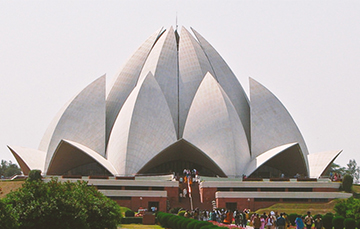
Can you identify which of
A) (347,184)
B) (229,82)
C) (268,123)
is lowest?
(347,184)

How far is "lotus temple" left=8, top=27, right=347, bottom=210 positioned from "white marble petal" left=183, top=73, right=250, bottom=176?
0.07 meters

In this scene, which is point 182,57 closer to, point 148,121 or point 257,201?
point 148,121

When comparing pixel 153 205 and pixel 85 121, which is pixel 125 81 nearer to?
pixel 85 121

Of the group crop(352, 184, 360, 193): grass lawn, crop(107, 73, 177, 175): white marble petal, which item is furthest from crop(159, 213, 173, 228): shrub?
crop(352, 184, 360, 193): grass lawn

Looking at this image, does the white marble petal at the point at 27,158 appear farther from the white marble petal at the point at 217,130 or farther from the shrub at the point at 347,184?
the shrub at the point at 347,184

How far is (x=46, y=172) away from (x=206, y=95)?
465 inches

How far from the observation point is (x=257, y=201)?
31.0 m

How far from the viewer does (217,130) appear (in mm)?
37188

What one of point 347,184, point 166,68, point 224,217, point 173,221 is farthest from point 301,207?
point 166,68

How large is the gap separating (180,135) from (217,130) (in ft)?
10.3

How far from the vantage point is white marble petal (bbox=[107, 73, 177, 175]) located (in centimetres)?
3559

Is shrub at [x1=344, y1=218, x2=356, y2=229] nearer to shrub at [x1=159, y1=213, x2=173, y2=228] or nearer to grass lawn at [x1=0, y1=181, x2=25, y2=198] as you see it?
shrub at [x1=159, y1=213, x2=173, y2=228]

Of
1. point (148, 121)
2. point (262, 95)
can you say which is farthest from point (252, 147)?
point (148, 121)

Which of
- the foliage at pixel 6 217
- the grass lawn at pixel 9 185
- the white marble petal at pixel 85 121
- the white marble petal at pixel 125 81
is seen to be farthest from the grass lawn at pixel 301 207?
the foliage at pixel 6 217
